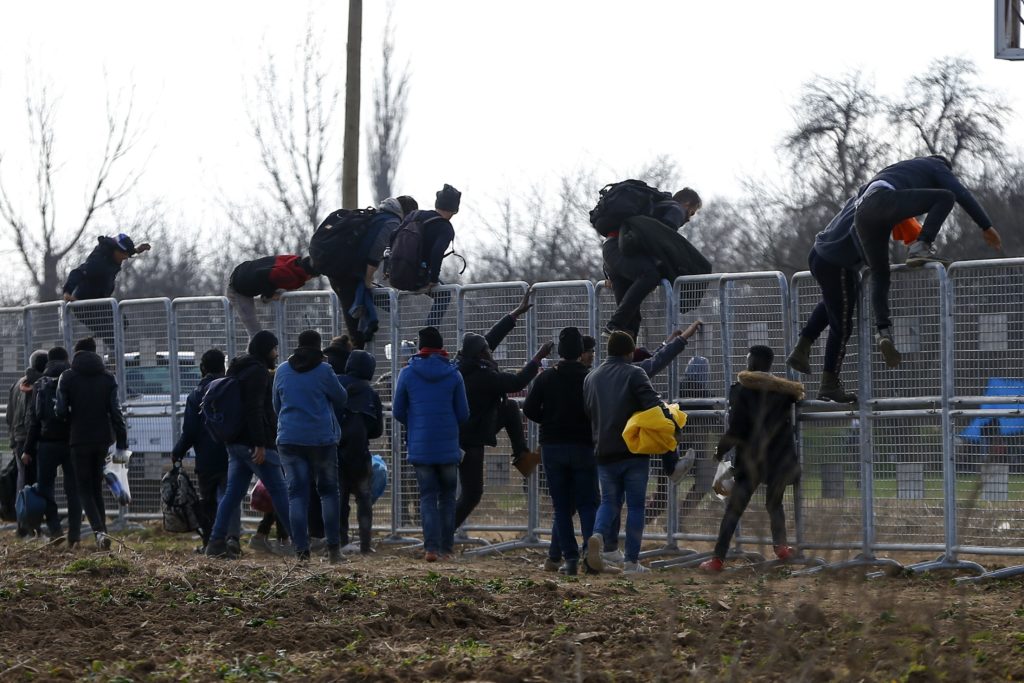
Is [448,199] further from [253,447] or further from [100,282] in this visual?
[100,282]

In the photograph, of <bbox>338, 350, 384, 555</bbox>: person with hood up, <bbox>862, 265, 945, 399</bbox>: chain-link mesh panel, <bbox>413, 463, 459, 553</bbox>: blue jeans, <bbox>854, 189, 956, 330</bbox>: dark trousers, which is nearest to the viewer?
<bbox>854, 189, 956, 330</bbox>: dark trousers

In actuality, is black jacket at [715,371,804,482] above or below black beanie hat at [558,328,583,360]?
below

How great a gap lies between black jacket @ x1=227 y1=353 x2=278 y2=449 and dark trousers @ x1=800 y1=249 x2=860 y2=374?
184 inches

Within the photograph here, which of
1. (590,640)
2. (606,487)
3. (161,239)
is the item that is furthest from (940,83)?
(590,640)

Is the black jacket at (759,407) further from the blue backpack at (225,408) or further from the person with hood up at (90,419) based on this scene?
the person with hood up at (90,419)

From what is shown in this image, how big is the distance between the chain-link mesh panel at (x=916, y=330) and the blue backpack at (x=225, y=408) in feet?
17.5

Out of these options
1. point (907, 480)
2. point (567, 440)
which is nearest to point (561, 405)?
point (567, 440)

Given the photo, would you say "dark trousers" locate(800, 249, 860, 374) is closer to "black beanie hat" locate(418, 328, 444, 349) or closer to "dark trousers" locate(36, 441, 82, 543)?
"black beanie hat" locate(418, 328, 444, 349)

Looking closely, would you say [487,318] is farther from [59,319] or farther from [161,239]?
[161,239]

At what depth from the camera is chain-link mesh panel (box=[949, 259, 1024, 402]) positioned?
36.3ft

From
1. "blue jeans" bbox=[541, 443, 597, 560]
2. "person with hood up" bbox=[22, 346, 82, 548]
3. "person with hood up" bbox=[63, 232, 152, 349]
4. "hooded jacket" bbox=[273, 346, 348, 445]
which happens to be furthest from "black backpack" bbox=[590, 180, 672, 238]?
"person with hood up" bbox=[63, 232, 152, 349]

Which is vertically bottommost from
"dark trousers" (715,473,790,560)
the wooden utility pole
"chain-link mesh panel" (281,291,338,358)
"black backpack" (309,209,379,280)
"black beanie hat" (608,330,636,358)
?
"dark trousers" (715,473,790,560)

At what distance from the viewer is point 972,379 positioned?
37.0 ft

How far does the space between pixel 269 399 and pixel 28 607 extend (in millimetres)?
4304
